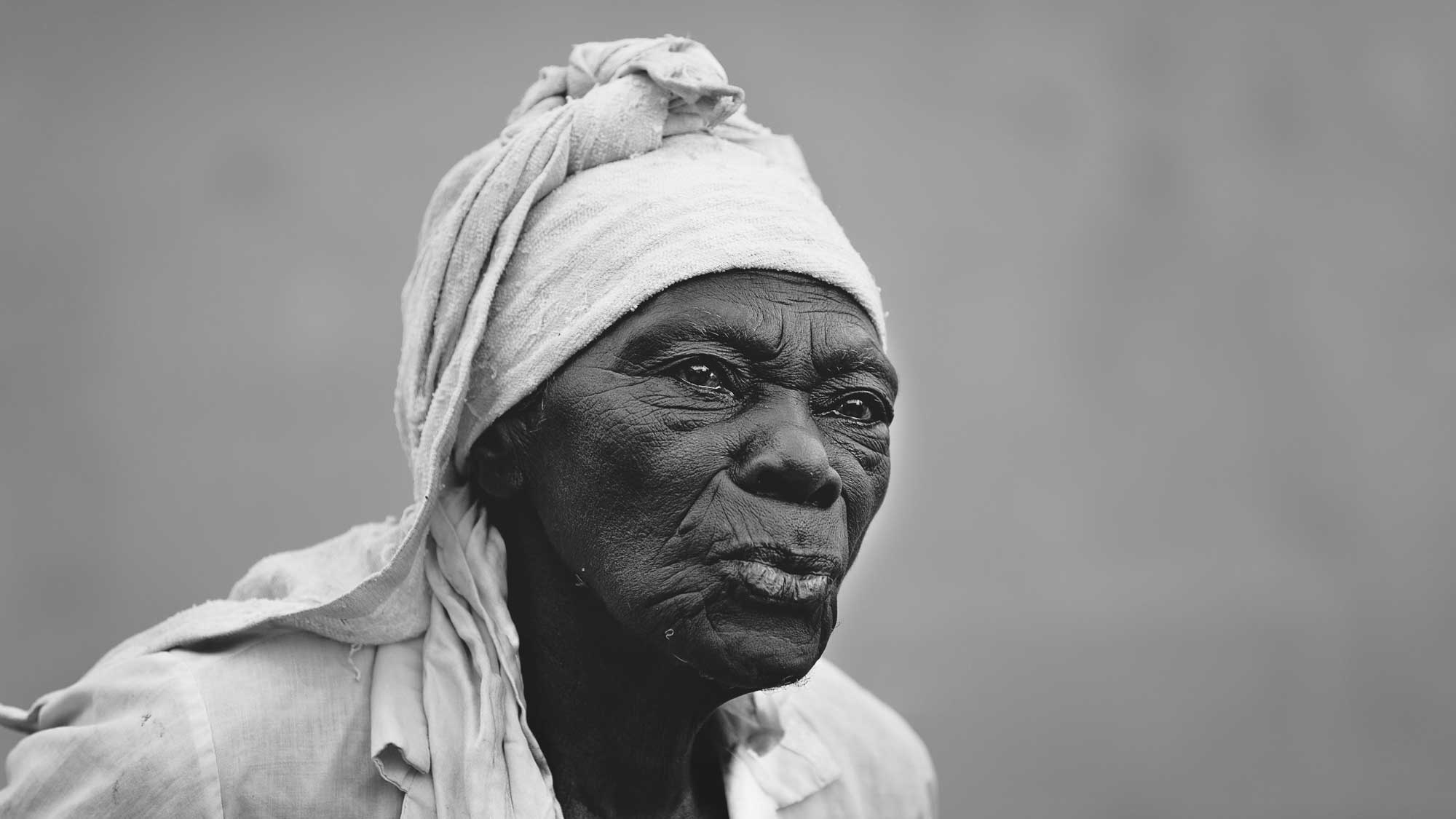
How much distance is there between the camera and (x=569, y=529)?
228 centimetres

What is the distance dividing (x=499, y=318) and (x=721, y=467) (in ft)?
1.51

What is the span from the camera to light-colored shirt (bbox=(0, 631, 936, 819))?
2.19 m

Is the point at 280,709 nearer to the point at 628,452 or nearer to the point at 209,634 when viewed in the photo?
the point at 209,634

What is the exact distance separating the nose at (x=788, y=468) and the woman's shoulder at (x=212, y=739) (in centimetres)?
A: 66

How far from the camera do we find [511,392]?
92.9 inches

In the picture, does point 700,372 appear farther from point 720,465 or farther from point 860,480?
point 860,480

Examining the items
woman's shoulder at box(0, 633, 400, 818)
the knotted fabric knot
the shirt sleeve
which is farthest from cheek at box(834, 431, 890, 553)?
the shirt sleeve

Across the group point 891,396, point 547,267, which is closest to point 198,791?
point 547,267

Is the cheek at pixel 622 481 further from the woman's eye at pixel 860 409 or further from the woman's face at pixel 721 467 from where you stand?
the woman's eye at pixel 860 409

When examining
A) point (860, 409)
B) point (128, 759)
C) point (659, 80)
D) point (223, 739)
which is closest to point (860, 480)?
point (860, 409)

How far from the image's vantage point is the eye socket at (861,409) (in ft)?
7.75

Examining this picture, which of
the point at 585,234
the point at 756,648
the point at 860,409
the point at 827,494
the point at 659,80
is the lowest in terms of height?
the point at 756,648

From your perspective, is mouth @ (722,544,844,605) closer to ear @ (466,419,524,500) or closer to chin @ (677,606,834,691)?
chin @ (677,606,834,691)

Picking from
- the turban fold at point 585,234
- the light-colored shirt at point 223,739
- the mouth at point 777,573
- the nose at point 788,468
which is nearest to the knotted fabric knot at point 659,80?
the turban fold at point 585,234
